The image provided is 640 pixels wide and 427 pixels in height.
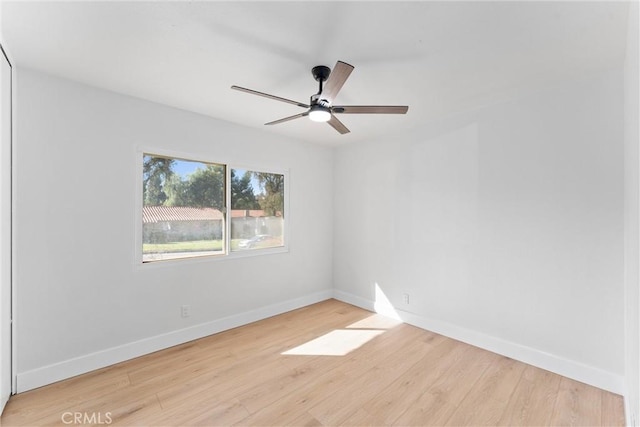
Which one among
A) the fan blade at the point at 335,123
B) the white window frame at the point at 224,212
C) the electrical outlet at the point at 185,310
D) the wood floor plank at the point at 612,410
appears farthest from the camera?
the electrical outlet at the point at 185,310

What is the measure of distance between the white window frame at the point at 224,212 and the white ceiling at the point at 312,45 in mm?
586

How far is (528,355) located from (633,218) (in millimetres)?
1574

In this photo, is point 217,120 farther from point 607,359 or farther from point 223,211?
point 607,359

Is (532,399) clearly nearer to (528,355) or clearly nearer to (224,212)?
(528,355)

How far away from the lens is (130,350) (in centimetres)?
265

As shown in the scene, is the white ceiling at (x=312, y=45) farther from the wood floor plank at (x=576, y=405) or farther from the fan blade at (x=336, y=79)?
the wood floor plank at (x=576, y=405)

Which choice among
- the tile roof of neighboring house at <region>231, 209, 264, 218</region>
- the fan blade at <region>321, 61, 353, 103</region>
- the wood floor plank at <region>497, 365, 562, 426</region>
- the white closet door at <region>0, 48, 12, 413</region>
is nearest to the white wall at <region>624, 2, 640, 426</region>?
the wood floor plank at <region>497, 365, 562, 426</region>

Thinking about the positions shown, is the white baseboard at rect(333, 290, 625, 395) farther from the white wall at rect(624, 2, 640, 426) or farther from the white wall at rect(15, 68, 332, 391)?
the white wall at rect(15, 68, 332, 391)

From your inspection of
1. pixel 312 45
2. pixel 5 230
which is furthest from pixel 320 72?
pixel 5 230

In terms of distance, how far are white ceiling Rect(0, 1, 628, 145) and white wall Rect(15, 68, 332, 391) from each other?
0.99 feet

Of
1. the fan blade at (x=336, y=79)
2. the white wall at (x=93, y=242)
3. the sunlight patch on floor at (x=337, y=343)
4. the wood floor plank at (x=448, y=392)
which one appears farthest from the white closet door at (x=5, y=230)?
the wood floor plank at (x=448, y=392)

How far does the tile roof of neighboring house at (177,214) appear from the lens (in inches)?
111

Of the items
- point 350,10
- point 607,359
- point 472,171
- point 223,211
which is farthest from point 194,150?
point 607,359

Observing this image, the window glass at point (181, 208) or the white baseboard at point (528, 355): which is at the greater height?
the window glass at point (181, 208)
